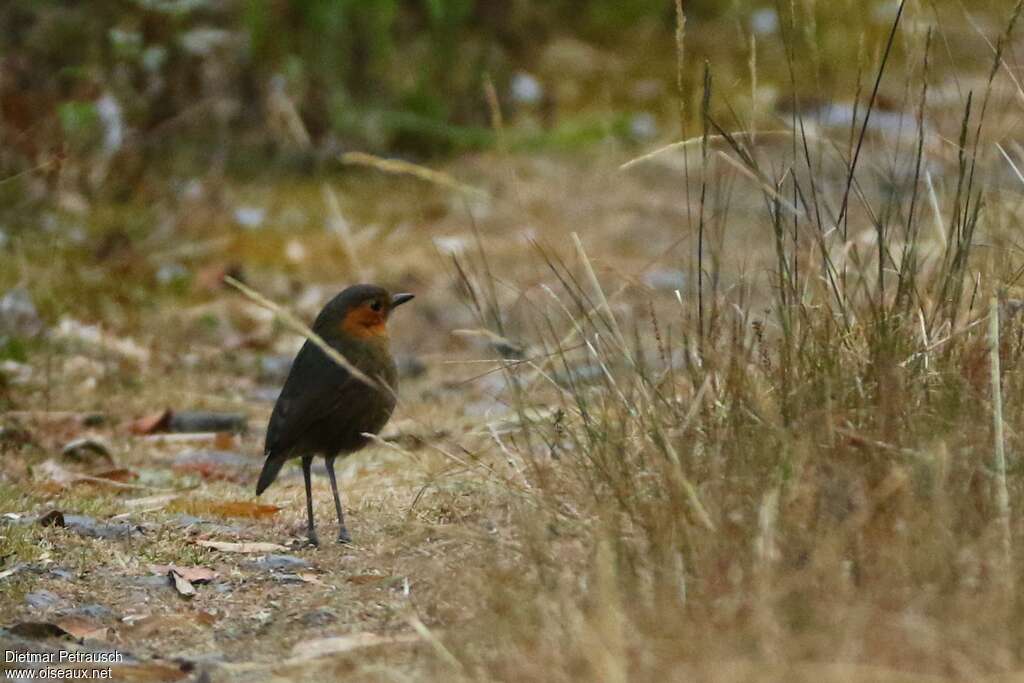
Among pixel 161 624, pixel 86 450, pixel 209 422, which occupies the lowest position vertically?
pixel 209 422

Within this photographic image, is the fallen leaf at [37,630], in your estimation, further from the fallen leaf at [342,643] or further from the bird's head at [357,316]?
the bird's head at [357,316]

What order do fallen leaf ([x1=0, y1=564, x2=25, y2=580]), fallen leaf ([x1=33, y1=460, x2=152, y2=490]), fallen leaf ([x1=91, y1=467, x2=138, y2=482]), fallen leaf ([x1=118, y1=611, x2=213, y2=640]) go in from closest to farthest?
fallen leaf ([x1=118, y1=611, x2=213, y2=640]), fallen leaf ([x1=0, y1=564, x2=25, y2=580]), fallen leaf ([x1=33, y1=460, x2=152, y2=490]), fallen leaf ([x1=91, y1=467, x2=138, y2=482])

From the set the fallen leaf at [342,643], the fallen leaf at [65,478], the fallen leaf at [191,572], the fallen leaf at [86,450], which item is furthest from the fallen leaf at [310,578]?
the fallen leaf at [86,450]

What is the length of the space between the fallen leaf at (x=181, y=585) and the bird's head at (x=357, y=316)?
1.08 metres

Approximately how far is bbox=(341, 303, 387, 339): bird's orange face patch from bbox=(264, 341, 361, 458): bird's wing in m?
0.19

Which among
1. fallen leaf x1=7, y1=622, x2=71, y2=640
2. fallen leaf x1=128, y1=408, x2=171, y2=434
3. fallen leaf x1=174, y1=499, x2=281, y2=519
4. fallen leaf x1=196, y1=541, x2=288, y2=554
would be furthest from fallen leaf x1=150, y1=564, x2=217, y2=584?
fallen leaf x1=128, y1=408, x2=171, y2=434

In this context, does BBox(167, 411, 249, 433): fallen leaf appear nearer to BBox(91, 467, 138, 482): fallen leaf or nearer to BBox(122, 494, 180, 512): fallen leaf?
BBox(91, 467, 138, 482): fallen leaf

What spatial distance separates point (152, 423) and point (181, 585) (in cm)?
209

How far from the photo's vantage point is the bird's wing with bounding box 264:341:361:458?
15.1ft

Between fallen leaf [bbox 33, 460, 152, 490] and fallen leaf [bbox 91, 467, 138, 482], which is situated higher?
fallen leaf [bbox 33, 460, 152, 490]

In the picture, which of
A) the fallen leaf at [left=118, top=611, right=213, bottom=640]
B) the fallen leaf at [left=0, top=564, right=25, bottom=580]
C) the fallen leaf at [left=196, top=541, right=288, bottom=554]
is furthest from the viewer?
the fallen leaf at [left=196, top=541, right=288, bottom=554]

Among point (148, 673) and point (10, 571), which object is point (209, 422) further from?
point (148, 673)

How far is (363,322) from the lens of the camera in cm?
492

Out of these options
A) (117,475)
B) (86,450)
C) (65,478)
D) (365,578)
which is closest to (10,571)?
(365,578)
